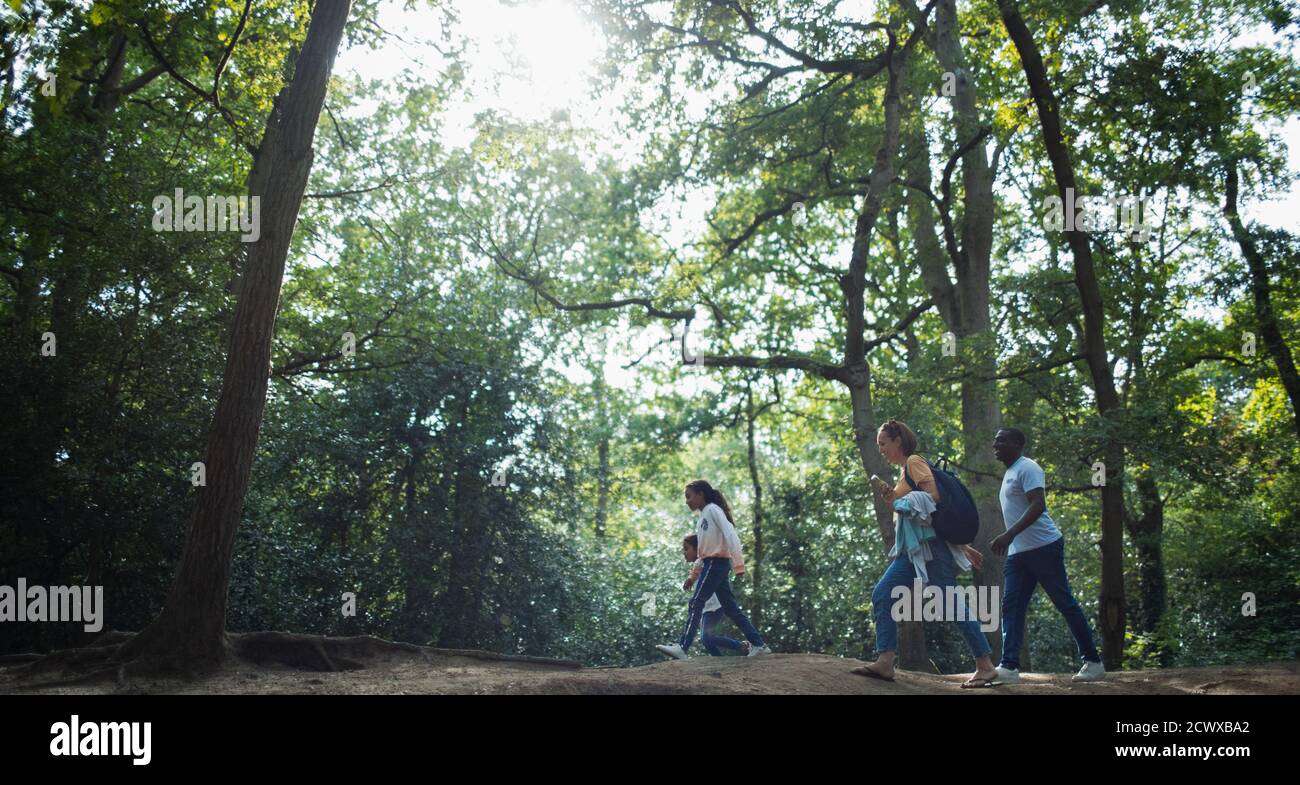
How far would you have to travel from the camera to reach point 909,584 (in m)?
7.81

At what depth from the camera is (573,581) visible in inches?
741

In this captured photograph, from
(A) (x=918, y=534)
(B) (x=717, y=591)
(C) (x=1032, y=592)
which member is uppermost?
(A) (x=918, y=534)

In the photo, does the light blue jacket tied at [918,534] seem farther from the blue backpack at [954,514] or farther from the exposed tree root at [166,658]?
the exposed tree root at [166,658]

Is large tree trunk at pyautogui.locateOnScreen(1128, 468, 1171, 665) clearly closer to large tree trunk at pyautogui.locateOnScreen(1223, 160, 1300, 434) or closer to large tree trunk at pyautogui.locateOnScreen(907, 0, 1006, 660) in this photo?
large tree trunk at pyautogui.locateOnScreen(1223, 160, 1300, 434)

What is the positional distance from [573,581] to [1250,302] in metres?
13.6

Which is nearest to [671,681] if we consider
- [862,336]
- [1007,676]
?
[1007,676]

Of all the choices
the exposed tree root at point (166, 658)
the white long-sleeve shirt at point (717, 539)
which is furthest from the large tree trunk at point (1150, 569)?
the exposed tree root at point (166, 658)

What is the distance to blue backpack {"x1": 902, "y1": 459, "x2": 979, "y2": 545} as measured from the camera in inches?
298

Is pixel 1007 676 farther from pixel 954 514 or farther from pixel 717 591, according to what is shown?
pixel 717 591

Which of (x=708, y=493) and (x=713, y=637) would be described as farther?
(x=713, y=637)

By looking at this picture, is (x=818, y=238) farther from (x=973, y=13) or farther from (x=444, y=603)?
(x=444, y=603)

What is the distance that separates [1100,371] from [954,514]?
550 centimetres

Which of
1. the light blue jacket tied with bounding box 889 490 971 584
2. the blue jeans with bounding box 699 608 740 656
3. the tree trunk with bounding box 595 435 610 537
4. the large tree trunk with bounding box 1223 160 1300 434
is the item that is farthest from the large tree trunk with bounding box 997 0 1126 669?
the tree trunk with bounding box 595 435 610 537
